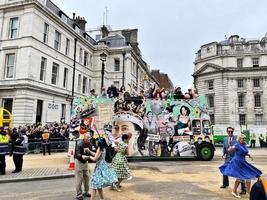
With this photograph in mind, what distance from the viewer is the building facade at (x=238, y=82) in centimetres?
5234

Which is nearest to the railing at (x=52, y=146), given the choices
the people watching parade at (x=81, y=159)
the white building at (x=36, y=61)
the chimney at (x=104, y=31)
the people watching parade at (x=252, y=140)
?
the white building at (x=36, y=61)

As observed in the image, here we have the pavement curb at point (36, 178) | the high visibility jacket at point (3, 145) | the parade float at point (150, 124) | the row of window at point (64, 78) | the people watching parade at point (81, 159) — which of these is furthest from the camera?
the row of window at point (64, 78)

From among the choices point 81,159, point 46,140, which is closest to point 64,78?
point 46,140

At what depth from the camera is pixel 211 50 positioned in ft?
188

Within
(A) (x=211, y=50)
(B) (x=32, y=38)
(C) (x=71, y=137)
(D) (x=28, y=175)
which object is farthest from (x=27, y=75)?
(A) (x=211, y=50)

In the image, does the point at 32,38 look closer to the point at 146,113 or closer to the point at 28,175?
the point at 146,113

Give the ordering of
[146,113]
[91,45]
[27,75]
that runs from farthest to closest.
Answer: [91,45] < [27,75] < [146,113]

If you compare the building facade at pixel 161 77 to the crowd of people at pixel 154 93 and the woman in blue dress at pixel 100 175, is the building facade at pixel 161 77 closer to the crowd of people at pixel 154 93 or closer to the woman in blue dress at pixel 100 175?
the crowd of people at pixel 154 93

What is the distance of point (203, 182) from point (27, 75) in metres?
21.7

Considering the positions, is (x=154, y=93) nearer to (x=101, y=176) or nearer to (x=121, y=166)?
(x=121, y=166)

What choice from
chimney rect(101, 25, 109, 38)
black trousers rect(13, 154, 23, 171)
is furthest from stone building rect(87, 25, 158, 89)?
black trousers rect(13, 154, 23, 171)

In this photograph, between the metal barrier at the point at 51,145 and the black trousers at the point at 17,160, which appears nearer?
the black trousers at the point at 17,160

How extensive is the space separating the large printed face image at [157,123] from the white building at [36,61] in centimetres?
1364

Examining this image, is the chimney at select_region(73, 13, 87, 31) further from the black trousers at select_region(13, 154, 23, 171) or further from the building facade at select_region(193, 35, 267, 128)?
the black trousers at select_region(13, 154, 23, 171)
